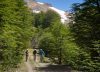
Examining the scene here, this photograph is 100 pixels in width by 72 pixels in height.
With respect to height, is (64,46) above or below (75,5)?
below

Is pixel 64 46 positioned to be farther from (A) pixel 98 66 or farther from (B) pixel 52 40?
(A) pixel 98 66

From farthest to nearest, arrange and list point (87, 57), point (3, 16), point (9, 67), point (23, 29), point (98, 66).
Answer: point (23, 29) → point (9, 67) → point (3, 16) → point (87, 57) → point (98, 66)

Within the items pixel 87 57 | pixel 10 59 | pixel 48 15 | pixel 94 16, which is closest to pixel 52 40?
pixel 10 59

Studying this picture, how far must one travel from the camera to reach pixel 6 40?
25312mm

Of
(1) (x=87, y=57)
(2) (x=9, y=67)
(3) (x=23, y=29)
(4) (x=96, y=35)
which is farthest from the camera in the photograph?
(3) (x=23, y=29)

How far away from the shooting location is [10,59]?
2656cm

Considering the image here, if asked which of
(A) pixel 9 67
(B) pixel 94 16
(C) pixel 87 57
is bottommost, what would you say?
(A) pixel 9 67

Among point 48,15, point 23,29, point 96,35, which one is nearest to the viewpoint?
point 96,35

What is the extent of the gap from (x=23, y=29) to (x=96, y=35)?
53.8ft

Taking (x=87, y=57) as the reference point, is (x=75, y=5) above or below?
above

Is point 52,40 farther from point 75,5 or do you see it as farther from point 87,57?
point 87,57

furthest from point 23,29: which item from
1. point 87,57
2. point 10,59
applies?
point 87,57

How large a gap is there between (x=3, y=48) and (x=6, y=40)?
103cm

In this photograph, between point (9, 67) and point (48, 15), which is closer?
point (9, 67)
